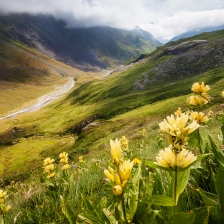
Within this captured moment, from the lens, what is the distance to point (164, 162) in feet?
6.02

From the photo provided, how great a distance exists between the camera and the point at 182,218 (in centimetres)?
166

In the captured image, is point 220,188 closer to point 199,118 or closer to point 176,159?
point 176,159

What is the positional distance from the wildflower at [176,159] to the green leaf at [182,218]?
335 millimetres

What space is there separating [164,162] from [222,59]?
3605 inches

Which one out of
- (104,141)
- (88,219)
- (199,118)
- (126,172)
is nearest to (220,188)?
(126,172)

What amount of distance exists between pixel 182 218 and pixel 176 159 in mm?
418

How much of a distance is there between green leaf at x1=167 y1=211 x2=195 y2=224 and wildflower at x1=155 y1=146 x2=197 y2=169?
33cm

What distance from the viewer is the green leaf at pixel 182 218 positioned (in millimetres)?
1620

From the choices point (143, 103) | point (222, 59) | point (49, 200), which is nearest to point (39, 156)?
point (143, 103)

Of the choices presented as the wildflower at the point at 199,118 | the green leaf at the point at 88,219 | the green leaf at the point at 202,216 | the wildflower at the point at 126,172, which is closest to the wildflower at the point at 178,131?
the wildflower at the point at 126,172

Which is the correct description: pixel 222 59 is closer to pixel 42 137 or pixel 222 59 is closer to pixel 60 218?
pixel 42 137

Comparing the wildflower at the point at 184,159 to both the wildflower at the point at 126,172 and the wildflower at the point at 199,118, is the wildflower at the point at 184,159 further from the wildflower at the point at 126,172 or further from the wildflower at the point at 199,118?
the wildflower at the point at 199,118

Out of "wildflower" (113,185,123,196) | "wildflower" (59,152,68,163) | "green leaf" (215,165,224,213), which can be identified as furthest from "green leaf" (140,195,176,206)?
"wildflower" (59,152,68,163)

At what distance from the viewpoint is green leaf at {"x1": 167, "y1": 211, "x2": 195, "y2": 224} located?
162cm
